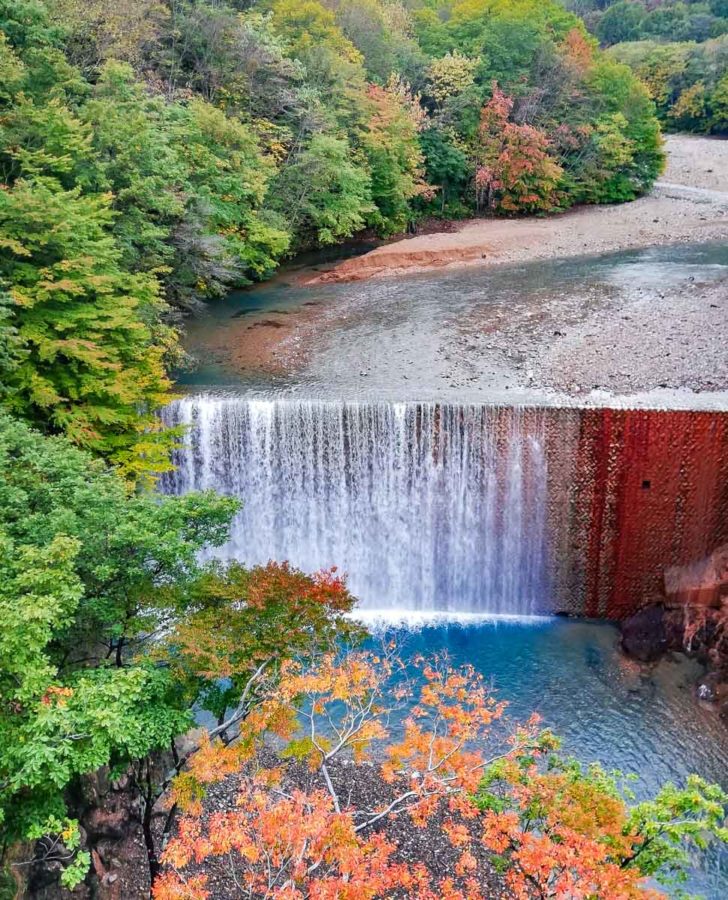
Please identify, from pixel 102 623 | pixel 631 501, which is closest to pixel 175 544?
pixel 102 623

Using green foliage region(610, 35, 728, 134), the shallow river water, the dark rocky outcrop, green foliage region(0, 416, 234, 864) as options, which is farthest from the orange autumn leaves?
green foliage region(610, 35, 728, 134)

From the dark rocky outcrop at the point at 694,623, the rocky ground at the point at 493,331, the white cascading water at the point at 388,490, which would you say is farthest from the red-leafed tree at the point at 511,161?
the dark rocky outcrop at the point at 694,623

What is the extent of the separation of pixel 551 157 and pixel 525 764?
103 feet

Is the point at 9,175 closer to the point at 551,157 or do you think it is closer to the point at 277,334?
the point at 277,334

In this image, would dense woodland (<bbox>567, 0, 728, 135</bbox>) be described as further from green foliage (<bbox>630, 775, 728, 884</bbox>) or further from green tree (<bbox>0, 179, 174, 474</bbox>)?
green foliage (<bbox>630, 775, 728, 884</bbox>)

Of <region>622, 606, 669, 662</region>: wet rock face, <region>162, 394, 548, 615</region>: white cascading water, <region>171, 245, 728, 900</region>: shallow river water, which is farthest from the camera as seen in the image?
<region>162, 394, 548, 615</region>: white cascading water

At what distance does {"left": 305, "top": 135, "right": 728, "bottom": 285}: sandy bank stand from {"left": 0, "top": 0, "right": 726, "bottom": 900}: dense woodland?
→ 216 cm

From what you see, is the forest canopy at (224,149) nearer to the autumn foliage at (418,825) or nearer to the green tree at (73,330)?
the green tree at (73,330)

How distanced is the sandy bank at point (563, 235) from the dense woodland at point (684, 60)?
1808 cm

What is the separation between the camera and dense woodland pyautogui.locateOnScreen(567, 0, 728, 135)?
51281 mm

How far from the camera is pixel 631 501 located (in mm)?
13859

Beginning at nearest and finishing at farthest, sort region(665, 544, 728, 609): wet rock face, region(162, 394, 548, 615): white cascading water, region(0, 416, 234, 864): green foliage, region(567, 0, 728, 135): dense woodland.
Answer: region(0, 416, 234, 864): green foliage
region(665, 544, 728, 609): wet rock face
region(162, 394, 548, 615): white cascading water
region(567, 0, 728, 135): dense woodland

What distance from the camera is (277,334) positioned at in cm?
1988

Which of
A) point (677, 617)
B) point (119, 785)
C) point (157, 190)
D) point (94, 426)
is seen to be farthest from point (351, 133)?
point (119, 785)
